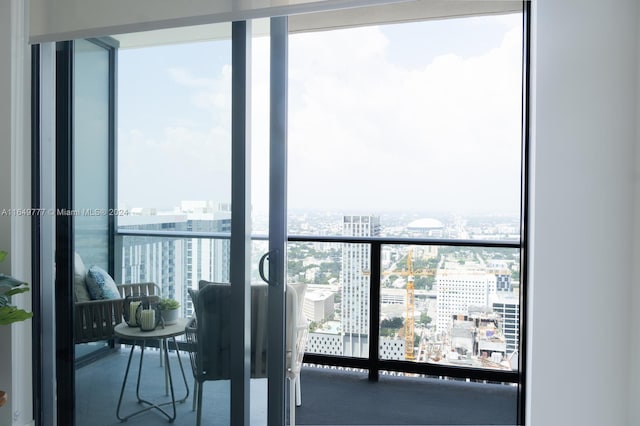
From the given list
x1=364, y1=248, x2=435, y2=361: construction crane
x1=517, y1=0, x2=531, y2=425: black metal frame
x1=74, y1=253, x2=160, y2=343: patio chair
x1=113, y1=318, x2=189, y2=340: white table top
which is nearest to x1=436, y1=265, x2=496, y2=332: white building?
x1=364, y1=248, x2=435, y2=361: construction crane

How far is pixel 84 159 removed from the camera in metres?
2.10

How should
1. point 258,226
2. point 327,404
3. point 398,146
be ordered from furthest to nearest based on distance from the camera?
point 398,146
point 327,404
point 258,226

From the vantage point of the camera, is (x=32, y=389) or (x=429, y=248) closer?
(x=32, y=389)

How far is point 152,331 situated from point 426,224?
78.5 inches

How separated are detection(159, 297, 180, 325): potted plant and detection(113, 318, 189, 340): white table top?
0.02 metres

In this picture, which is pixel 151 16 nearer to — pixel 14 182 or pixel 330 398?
pixel 14 182

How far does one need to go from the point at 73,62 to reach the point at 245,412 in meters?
1.87

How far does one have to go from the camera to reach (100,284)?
2.11 m

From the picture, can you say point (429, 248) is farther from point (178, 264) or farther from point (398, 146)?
point (178, 264)

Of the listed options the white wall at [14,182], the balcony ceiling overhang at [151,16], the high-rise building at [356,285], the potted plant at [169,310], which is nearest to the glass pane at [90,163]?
the balcony ceiling overhang at [151,16]

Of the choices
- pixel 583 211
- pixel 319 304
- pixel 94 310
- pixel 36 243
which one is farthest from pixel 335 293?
pixel 583 211

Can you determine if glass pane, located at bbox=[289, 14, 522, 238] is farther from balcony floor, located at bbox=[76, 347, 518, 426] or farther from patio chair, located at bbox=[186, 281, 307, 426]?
patio chair, located at bbox=[186, 281, 307, 426]

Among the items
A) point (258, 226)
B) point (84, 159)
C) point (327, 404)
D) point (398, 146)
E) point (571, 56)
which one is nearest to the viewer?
point (571, 56)

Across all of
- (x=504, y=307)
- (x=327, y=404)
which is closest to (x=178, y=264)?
(x=327, y=404)
